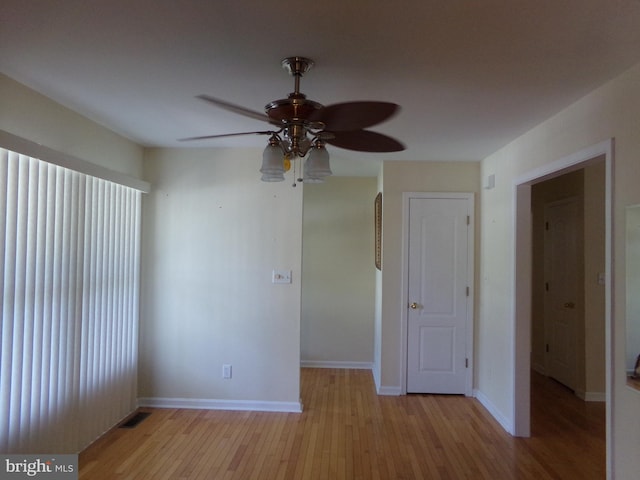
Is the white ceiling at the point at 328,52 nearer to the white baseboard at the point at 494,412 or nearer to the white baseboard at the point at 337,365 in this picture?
the white baseboard at the point at 494,412

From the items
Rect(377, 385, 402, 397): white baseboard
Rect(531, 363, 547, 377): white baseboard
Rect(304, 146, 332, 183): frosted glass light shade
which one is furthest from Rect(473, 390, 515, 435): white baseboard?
Rect(304, 146, 332, 183): frosted glass light shade

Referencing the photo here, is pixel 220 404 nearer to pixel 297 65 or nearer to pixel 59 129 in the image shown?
pixel 59 129

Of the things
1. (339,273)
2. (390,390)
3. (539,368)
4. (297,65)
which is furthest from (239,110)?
(539,368)

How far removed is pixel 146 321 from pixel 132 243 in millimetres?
761

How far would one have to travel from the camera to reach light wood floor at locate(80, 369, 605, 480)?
8.55 feet

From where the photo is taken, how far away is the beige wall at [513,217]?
1882mm

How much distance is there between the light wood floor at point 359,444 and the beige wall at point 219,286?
0.29 meters

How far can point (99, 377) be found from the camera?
9.90 ft

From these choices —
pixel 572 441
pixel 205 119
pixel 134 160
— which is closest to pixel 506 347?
pixel 572 441

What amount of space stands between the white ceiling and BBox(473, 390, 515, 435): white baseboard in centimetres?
243

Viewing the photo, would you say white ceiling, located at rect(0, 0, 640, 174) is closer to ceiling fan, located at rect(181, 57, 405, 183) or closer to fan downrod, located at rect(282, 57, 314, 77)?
fan downrod, located at rect(282, 57, 314, 77)

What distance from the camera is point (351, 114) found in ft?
5.75

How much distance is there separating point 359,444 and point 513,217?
7.18 feet

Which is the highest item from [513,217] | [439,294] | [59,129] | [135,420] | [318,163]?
[59,129]
